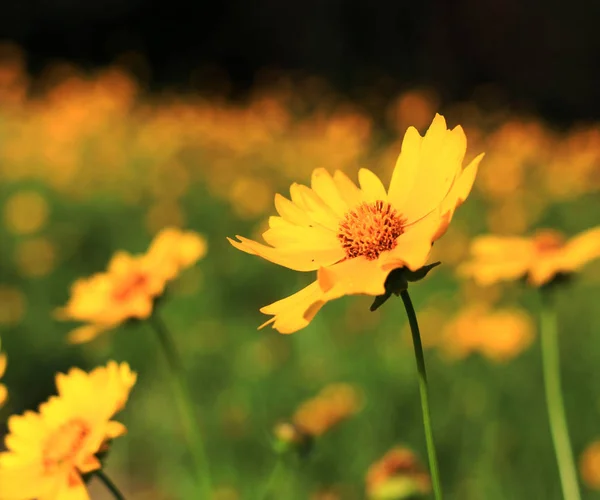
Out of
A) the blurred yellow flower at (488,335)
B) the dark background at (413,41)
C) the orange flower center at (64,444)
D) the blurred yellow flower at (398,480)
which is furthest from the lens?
the dark background at (413,41)

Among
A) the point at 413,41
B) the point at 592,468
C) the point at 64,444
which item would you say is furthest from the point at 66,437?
the point at 413,41

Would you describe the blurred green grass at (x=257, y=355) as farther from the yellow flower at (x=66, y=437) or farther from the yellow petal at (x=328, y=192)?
the yellow petal at (x=328, y=192)

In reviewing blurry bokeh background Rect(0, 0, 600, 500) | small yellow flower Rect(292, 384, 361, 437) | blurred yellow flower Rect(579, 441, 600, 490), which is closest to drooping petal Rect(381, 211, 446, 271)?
small yellow flower Rect(292, 384, 361, 437)

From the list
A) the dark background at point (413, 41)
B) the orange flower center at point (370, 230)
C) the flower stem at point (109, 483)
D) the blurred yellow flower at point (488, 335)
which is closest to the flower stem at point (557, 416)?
the orange flower center at point (370, 230)

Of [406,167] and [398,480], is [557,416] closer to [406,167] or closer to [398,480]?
[398,480]

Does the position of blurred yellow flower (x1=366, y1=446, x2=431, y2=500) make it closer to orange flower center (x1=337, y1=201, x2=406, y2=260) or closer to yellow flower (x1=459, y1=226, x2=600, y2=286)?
yellow flower (x1=459, y1=226, x2=600, y2=286)

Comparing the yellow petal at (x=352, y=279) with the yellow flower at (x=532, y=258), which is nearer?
the yellow petal at (x=352, y=279)
